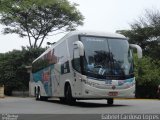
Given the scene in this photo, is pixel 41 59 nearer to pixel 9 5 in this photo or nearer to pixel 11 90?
pixel 9 5

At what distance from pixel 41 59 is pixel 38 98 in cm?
278

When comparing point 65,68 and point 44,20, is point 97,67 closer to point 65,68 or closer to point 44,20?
point 65,68

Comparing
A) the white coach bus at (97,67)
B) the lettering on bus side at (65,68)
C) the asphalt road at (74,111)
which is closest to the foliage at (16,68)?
the lettering on bus side at (65,68)

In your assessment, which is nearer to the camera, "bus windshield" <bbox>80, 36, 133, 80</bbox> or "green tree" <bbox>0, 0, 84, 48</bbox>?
"bus windshield" <bbox>80, 36, 133, 80</bbox>

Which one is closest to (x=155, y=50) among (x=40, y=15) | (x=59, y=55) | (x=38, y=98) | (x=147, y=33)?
(x=147, y=33)

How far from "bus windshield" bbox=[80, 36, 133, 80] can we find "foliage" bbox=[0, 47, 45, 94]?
3261cm

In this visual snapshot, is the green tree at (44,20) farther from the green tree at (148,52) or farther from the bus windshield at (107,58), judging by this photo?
the bus windshield at (107,58)

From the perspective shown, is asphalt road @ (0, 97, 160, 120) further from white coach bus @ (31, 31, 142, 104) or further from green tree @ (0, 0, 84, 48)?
green tree @ (0, 0, 84, 48)

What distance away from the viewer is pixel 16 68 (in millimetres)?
53469

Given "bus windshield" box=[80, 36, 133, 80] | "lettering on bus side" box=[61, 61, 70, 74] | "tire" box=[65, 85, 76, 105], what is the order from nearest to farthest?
"bus windshield" box=[80, 36, 133, 80] → "tire" box=[65, 85, 76, 105] → "lettering on bus side" box=[61, 61, 70, 74]

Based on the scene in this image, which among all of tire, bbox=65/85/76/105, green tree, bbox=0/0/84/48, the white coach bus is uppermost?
green tree, bbox=0/0/84/48

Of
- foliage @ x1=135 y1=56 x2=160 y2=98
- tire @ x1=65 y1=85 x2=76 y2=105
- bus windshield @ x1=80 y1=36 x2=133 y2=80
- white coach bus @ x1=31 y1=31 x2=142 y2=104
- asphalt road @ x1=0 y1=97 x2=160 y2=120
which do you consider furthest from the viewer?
foliage @ x1=135 y1=56 x2=160 y2=98

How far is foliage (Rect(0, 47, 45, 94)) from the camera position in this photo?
52.5 metres

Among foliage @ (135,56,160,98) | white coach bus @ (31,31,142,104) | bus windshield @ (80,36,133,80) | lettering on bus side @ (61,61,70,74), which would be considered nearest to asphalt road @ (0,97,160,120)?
white coach bus @ (31,31,142,104)
